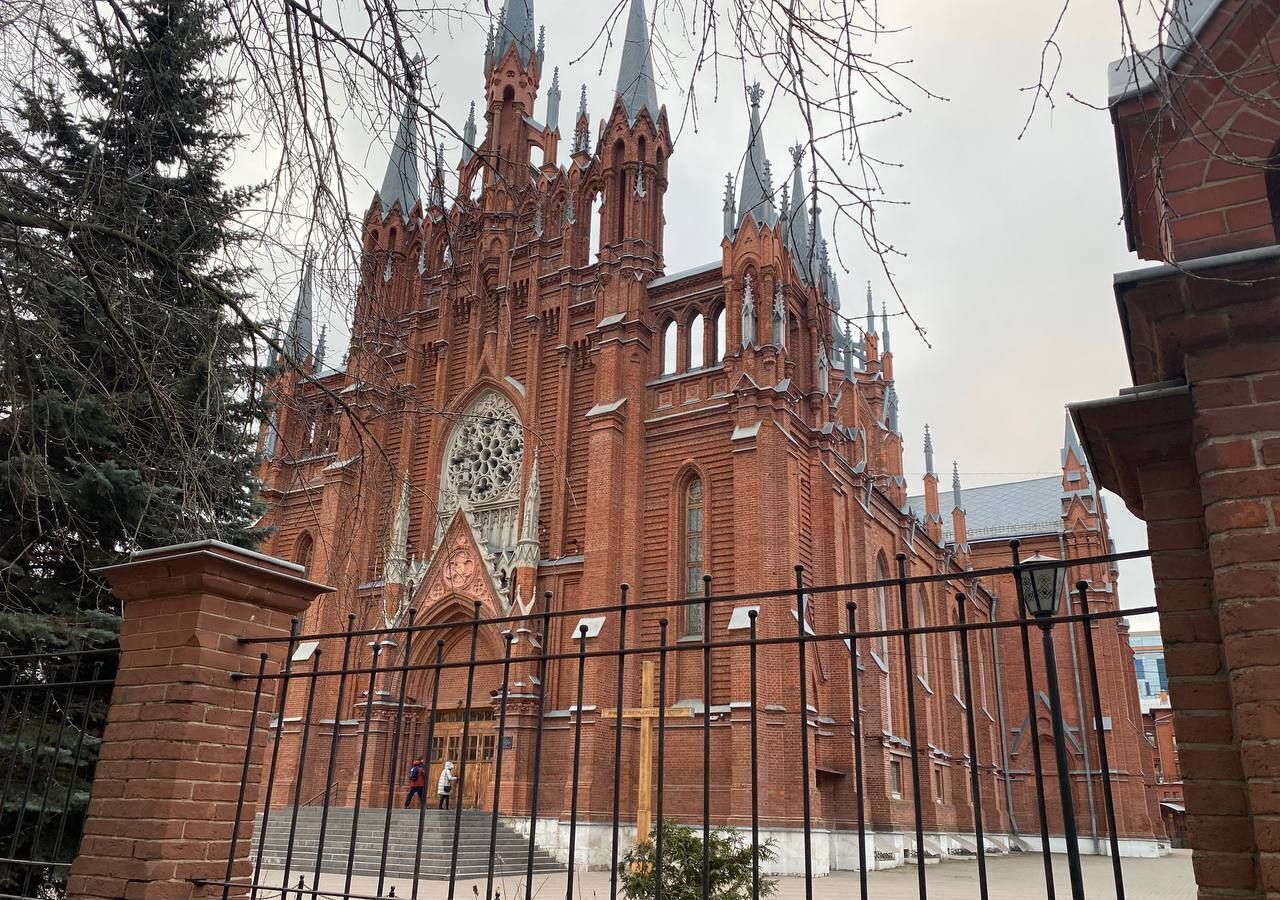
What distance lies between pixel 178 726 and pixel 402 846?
1395 centimetres

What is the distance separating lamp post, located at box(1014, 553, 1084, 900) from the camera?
282 cm

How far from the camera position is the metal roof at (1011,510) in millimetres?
44469

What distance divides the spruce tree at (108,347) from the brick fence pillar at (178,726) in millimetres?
383

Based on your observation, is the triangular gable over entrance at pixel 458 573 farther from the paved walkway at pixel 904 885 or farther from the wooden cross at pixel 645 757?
the paved walkway at pixel 904 885

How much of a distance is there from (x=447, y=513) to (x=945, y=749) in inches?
686

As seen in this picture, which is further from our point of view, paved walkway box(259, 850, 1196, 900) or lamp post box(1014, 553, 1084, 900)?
paved walkway box(259, 850, 1196, 900)

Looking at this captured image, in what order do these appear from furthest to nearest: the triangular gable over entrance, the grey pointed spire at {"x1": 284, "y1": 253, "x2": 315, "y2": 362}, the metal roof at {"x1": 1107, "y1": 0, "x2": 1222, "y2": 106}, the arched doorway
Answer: the triangular gable over entrance, the arched doorway, the grey pointed spire at {"x1": 284, "y1": 253, "x2": 315, "y2": 362}, the metal roof at {"x1": 1107, "y1": 0, "x2": 1222, "y2": 106}

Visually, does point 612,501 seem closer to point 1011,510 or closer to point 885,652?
point 885,652

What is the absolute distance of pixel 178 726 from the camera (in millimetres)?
4211

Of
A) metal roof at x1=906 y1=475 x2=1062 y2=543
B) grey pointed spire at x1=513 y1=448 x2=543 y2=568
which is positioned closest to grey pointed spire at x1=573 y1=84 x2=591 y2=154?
grey pointed spire at x1=513 y1=448 x2=543 y2=568

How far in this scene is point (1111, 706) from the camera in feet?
117

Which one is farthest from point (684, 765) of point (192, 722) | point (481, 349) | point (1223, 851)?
point (1223, 851)

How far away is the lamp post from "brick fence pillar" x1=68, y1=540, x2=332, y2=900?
333 cm

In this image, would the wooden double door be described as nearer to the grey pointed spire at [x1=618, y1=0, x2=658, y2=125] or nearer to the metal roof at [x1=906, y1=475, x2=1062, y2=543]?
the grey pointed spire at [x1=618, y1=0, x2=658, y2=125]
